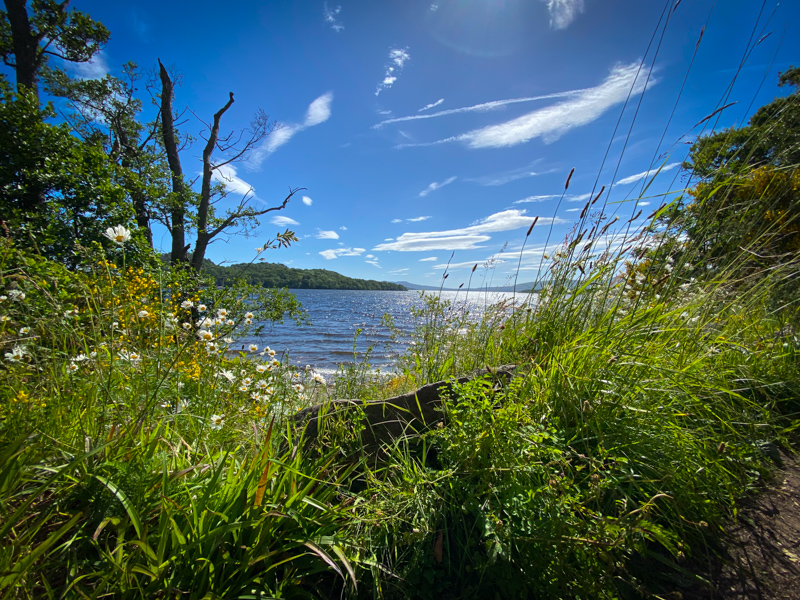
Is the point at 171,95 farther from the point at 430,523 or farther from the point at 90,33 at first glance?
the point at 430,523

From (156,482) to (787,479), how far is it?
296 centimetres

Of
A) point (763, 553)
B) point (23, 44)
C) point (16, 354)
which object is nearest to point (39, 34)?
point (23, 44)

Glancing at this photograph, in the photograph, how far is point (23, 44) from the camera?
259 inches

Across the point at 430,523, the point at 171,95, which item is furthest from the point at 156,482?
the point at 171,95

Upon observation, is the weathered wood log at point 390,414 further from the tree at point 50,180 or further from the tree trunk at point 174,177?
the tree trunk at point 174,177

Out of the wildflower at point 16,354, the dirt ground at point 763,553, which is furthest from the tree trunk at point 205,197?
the dirt ground at point 763,553

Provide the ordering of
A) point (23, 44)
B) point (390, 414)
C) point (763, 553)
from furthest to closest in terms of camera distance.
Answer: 1. point (23, 44)
2. point (390, 414)
3. point (763, 553)

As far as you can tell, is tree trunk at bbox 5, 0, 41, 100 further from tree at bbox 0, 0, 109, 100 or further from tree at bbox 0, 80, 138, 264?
tree at bbox 0, 80, 138, 264

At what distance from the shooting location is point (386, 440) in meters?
2.07

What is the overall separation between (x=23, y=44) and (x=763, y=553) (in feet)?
40.5

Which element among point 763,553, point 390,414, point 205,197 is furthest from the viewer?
point 205,197

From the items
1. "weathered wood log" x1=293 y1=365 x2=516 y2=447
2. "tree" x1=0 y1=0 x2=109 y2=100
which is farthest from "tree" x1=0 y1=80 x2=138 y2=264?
"weathered wood log" x1=293 y1=365 x2=516 y2=447

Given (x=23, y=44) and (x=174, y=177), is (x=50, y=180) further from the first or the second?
(x=23, y=44)

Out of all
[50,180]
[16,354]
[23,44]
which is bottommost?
[16,354]
